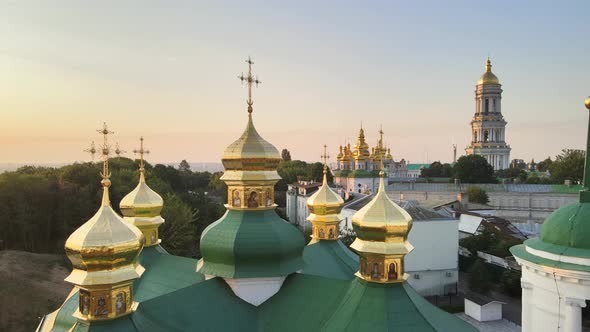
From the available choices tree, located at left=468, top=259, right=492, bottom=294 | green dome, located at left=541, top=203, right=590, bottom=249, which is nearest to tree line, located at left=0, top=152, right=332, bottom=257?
tree, located at left=468, top=259, right=492, bottom=294

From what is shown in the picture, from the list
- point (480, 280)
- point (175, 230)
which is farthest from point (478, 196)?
point (175, 230)

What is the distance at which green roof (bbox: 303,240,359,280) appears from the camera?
1087 centimetres

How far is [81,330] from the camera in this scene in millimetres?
6242

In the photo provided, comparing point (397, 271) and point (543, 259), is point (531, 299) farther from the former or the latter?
Result: point (397, 271)

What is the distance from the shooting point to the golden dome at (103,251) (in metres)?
6.31

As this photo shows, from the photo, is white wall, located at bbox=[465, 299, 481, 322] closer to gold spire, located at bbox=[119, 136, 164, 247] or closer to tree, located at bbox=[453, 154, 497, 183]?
gold spire, located at bbox=[119, 136, 164, 247]

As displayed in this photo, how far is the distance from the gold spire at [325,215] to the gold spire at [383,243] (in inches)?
213

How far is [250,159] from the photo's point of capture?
384 inches

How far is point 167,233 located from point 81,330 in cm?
2182

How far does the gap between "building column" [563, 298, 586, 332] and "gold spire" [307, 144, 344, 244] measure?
718 cm

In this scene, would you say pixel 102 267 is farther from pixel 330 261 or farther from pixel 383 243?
pixel 330 261

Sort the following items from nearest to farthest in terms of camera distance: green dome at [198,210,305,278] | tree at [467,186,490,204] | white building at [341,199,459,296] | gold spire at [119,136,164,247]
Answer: green dome at [198,210,305,278]
gold spire at [119,136,164,247]
white building at [341,199,459,296]
tree at [467,186,490,204]

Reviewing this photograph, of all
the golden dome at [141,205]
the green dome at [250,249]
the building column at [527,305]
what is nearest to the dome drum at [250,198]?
the green dome at [250,249]

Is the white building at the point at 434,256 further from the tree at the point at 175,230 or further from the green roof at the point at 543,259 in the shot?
the green roof at the point at 543,259
